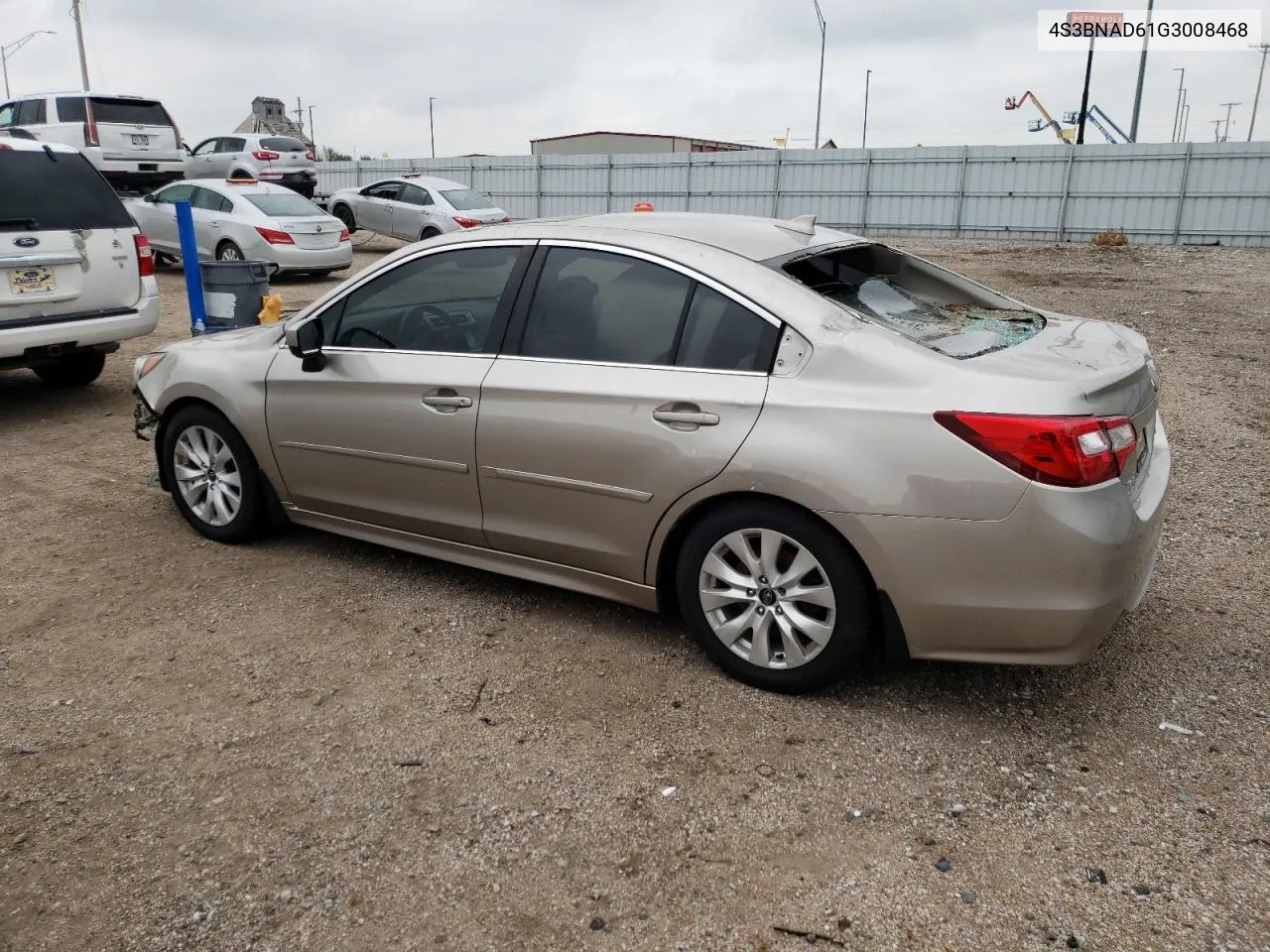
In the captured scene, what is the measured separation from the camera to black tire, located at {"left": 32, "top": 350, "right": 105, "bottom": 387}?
8.28 metres

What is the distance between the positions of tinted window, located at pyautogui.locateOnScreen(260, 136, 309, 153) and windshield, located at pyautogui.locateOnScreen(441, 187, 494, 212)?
7075mm

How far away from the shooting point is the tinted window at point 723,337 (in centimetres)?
341

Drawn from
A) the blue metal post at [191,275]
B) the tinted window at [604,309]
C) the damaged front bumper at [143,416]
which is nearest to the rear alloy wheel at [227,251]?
the blue metal post at [191,275]

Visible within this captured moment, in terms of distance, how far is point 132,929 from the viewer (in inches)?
97.7

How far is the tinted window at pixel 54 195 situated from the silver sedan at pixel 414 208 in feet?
36.6

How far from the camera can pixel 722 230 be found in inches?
155

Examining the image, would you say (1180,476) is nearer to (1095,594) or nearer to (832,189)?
(1095,594)

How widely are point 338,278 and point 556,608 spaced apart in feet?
47.7

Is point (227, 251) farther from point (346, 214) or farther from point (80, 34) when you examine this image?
point (80, 34)

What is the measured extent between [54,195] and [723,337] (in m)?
5.72

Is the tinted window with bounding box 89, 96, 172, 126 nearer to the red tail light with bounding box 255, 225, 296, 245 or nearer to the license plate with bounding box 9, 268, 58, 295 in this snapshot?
the red tail light with bounding box 255, 225, 296, 245

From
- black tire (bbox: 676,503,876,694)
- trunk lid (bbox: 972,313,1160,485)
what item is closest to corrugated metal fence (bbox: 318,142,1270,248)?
trunk lid (bbox: 972,313,1160,485)

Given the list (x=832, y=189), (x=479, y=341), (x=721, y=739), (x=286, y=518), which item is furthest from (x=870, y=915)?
(x=832, y=189)

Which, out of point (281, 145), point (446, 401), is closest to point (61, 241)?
point (446, 401)
